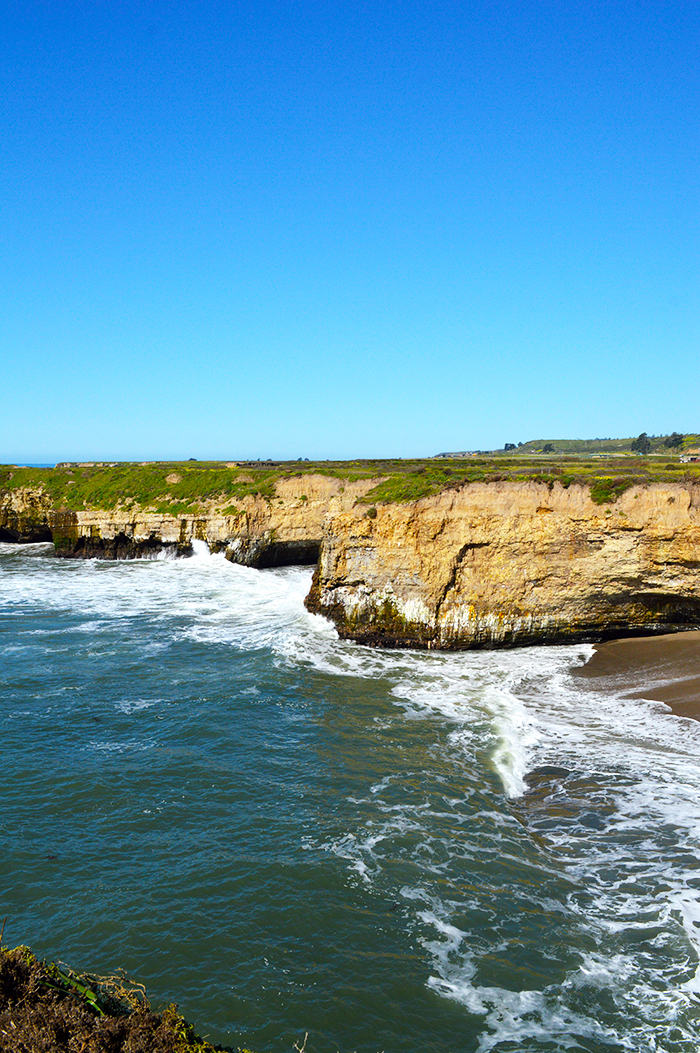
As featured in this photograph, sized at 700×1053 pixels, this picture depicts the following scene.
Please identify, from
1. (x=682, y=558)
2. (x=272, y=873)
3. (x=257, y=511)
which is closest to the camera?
(x=272, y=873)

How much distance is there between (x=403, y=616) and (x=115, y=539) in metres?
25.4

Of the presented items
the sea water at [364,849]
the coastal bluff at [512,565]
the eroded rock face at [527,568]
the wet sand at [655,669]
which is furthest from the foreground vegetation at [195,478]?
the sea water at [364,849]

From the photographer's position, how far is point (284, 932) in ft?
31.2

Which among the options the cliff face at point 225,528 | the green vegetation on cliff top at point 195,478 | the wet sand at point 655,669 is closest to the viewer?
the wet sand at point 655,669

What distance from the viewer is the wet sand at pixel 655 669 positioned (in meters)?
18.1

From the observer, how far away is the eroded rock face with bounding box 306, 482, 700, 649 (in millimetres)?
22391

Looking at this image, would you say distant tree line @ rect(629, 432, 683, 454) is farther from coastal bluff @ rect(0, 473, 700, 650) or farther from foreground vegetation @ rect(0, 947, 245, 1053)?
foreground vegetation @ rect(0, 947, 245, 1053)

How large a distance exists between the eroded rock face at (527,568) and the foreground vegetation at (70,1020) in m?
17.8

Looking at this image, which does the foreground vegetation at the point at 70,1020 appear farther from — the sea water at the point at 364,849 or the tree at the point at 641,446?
the tree at the point at 641,446

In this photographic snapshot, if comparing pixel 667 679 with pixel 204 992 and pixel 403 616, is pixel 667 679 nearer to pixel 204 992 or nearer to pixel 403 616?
pixel 403 616

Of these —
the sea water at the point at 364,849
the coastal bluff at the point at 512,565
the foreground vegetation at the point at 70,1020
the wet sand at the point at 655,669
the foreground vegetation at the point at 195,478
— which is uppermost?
the foreground vegetation at the point at 195,478

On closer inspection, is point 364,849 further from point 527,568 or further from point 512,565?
point 527,568

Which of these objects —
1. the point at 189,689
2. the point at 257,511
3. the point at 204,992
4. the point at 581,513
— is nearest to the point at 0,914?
the point at 204,992

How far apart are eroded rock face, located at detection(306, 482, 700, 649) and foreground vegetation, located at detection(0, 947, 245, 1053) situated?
58.4 feet
